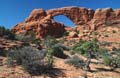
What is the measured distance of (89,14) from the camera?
85.9 m

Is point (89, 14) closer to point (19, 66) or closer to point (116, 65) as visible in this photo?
point (116, 65)

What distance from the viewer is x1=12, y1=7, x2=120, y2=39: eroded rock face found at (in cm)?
6556

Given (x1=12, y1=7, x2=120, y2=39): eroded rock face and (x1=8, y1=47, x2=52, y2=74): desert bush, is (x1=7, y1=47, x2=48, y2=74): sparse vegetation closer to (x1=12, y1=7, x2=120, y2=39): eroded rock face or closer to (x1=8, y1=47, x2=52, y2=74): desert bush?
(x1=8, y1=47, x2=52, y2=74): desert bush

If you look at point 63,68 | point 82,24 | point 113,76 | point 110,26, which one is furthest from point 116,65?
point 82,24

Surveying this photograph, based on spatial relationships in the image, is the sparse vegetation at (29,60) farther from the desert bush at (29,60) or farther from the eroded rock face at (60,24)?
the eroded rock face at (60,24)

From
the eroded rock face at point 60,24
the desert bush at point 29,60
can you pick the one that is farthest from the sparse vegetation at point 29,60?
the eroded rock face at point 60,24

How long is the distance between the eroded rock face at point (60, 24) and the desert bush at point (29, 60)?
136ft

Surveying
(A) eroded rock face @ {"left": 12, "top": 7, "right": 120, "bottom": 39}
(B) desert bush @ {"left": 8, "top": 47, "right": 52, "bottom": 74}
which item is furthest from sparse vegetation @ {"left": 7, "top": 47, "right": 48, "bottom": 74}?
(A) eroded rock face @ {"left": 12, "top": 7, "right": 120, "bottom": 39}

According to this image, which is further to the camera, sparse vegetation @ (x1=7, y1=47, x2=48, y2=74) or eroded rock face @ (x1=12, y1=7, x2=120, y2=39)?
eroded rock face @ (x1=12, y1=7, x2=120, y2=39)

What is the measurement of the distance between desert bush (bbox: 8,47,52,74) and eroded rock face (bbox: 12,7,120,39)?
41.4 meters

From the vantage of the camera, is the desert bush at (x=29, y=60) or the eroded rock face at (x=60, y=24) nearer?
the desert bush at (x=29, y=60)

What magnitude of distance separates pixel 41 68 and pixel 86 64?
199 inches

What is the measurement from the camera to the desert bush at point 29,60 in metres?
20.4

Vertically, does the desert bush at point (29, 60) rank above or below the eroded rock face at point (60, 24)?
below
